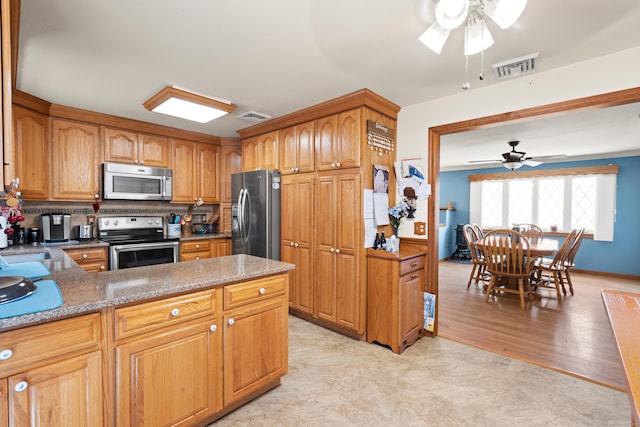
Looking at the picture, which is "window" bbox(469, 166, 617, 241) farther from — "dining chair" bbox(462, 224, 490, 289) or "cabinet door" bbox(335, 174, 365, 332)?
"cabinet door" bbox(335, 174, 365, 332)

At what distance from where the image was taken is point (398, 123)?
3.19 meters

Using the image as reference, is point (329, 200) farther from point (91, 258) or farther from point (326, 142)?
point (91, 258)

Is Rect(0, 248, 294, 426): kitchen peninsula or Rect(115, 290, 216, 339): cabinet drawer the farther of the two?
Rect(115, 290, 216, 339): cabinet drawer

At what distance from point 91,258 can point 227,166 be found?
2.07 m

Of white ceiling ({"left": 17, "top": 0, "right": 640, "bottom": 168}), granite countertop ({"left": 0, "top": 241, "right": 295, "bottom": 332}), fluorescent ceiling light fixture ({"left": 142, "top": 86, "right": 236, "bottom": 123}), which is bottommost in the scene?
granite countertop ({"left": 0, "top": 241, "right": 295, "bottom": 332})

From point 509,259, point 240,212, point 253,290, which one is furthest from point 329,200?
point 509,259

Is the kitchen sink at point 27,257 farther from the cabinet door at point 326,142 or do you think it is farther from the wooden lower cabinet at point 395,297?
the wooden lower cabinet at point 395,297

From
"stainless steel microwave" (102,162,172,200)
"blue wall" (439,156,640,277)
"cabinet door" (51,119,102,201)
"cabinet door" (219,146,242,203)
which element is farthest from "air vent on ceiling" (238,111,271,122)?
"blue wall" (439,156,640,277)

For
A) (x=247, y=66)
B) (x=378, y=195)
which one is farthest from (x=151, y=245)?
(x=378, y=195)

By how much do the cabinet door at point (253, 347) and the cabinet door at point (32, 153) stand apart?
273 centimetres

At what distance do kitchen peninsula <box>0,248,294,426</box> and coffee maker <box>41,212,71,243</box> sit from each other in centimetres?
156

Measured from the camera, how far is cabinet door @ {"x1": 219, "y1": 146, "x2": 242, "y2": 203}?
450cm

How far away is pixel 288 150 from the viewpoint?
11.3 ft

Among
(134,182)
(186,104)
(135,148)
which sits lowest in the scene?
(134,182)
